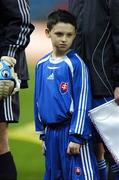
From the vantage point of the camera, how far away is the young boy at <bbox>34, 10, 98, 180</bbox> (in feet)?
11.5

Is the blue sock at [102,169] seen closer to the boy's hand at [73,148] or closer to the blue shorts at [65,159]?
the blue shorts at [65,159]

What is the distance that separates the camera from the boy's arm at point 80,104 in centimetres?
349

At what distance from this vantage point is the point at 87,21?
11.6 feet

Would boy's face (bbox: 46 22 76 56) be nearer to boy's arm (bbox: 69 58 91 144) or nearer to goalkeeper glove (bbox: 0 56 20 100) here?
boy's arm (bbox: 69 58 91 144)

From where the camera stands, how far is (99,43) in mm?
3514

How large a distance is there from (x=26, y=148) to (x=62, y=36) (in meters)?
2.22

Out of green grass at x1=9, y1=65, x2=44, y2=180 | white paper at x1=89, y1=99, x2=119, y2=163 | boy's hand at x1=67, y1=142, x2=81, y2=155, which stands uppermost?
white paper at x1=89, y1=99, x2=119, y2=163

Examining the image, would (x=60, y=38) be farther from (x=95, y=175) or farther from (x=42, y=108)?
(x=95, y=175)

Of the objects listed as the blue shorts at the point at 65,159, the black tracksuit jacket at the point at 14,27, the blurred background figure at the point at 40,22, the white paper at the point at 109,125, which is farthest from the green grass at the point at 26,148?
the blurred background figure at the point at 40,22

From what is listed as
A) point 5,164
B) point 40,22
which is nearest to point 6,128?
point 5,164

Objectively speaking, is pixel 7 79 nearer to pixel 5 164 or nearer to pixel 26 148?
pixel 5 164

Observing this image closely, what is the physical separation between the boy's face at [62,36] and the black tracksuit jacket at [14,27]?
0.87 feet

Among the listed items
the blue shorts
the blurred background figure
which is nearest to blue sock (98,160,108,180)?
the blue shorts

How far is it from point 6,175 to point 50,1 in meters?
11.1
